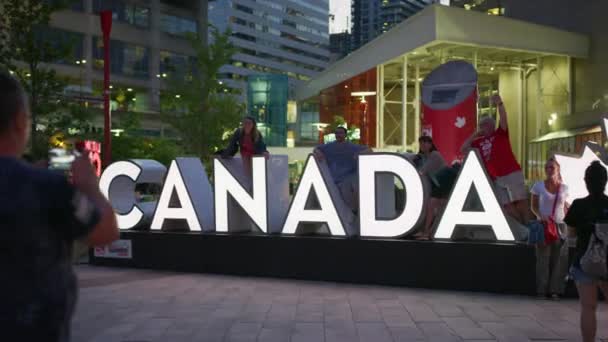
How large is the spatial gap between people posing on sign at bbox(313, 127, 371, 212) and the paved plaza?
1.55 meters

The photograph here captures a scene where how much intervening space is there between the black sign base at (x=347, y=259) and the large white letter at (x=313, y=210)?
0.26 metres

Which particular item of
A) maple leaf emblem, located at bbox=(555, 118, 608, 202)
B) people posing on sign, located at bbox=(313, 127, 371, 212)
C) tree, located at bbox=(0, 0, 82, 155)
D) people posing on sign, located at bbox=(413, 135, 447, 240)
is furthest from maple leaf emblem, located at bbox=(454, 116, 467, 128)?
tree, located at bbox=(0, 0, 82, 155)

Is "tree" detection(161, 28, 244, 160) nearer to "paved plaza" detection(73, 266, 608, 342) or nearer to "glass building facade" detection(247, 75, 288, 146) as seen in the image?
"glass building facade" detection(247, 75, 288, 146)

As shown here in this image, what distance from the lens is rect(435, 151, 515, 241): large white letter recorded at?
30.9 ft

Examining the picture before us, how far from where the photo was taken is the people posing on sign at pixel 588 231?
226 inches

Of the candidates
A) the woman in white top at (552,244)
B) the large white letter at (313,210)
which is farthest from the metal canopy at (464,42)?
the woman in white top at (552,244)

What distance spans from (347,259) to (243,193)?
2087 mm

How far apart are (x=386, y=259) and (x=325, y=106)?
43.5 m

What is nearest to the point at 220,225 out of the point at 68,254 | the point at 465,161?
the point at 465,161

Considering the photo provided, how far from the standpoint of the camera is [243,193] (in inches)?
436

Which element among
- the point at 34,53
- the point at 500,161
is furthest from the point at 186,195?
the point at 34,53

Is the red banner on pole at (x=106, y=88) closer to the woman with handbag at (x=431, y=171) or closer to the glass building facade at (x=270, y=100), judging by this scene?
the woman with handbag at (x=431, y=171)

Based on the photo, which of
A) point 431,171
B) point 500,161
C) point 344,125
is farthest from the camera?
point 344,125

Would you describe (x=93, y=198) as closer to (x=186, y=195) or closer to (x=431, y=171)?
(x=431, y=171)
